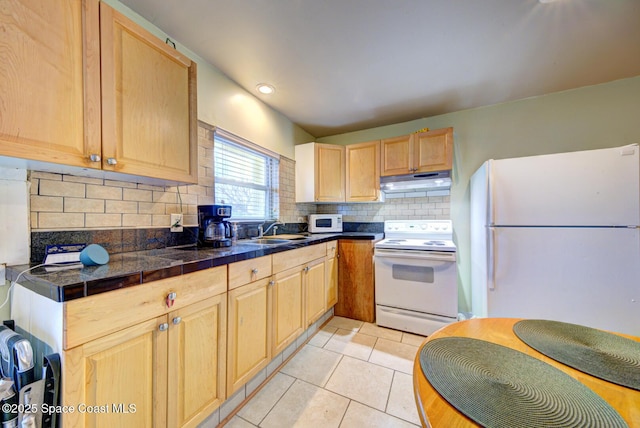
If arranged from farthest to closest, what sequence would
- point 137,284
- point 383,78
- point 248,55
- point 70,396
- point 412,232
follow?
point 412,232 → point 383,78 → point 248,55 → point 137,284 → point 70,396

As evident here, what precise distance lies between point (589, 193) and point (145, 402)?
9.02ft

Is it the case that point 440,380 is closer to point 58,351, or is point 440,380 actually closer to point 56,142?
point 58,351

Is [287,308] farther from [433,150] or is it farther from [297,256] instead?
[433,150]

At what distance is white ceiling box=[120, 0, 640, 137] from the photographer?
4.36 feet

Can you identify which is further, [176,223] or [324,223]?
[324,223]

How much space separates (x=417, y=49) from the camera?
1643 millimetres

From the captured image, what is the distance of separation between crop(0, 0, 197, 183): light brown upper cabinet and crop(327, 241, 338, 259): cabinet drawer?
147cm

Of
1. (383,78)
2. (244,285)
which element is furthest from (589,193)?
(244,285)

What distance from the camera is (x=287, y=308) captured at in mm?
1745

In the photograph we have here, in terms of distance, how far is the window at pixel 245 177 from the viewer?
198cm

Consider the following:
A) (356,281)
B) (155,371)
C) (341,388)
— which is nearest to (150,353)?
(155,371)

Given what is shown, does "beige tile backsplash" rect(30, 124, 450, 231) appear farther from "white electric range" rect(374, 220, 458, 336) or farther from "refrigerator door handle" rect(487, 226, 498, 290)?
"refrigerator door handle" rect(487, 226, 498, 290)

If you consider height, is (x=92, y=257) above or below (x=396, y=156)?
below

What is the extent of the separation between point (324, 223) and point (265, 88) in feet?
→ 5.44
